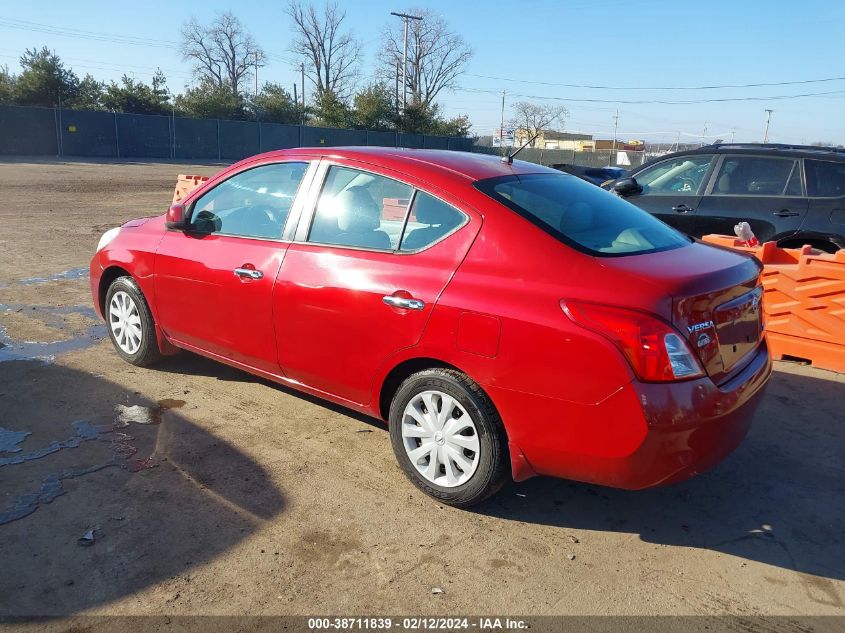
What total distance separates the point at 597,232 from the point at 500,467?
1280mm

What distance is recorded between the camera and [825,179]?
6578 mm

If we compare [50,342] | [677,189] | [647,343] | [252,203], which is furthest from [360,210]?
[677,189]

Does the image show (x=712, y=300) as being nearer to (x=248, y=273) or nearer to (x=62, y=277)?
(x=248, y=273)

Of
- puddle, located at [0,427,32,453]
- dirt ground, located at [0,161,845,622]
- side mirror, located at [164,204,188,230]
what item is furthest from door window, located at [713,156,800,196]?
puddle, located at [0,427,32,453]

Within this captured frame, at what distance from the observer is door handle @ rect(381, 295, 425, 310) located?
126 inches

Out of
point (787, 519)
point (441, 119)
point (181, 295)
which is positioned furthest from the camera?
point (441, 119)

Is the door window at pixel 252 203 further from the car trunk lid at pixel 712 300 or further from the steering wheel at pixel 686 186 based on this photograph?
the steering wheel at pixel 686 186

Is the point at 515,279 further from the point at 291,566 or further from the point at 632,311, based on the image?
the point at 291,566

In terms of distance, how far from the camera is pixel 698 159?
24.2ft

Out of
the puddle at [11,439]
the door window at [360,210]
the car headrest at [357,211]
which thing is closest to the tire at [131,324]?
the puddle at [11,439]

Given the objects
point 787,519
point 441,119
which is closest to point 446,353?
point 787,519

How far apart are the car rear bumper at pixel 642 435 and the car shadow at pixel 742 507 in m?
0.46

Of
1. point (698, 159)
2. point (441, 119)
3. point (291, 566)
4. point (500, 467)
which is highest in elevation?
point (441, 119)

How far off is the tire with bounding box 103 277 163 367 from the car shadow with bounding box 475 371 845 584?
2.89 meters
